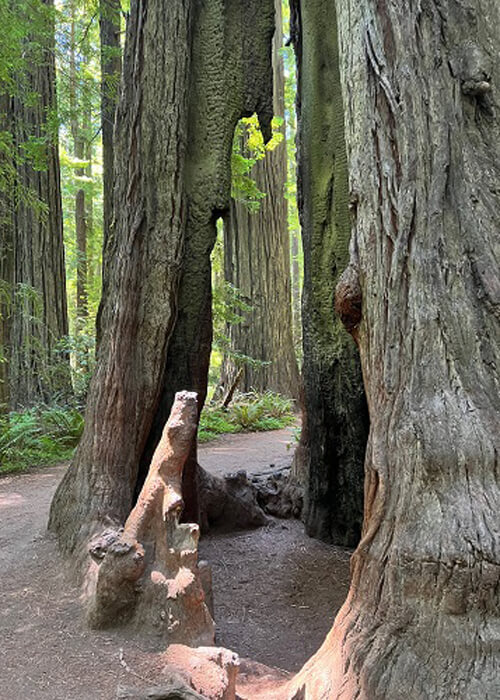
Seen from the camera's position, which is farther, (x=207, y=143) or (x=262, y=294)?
(x=262, y=294)

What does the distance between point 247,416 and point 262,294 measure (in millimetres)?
3278

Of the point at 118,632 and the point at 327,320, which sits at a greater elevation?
the point at 327,320

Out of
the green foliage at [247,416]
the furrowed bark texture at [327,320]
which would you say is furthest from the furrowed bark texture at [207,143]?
the green foliage at [247,416]

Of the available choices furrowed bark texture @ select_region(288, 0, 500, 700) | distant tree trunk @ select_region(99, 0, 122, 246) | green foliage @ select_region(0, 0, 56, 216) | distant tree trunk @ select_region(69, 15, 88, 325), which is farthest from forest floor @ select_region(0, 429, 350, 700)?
distant tree trunk @ select_region(69, 15, 88, 325)

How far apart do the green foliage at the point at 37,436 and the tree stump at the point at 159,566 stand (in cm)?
490

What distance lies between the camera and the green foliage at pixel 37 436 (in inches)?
316

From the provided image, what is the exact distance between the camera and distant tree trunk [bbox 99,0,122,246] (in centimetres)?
987

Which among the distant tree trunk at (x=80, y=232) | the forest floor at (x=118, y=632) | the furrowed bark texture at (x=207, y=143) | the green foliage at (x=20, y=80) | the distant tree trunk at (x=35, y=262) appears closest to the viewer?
the forest floor at (x=118, y=632)

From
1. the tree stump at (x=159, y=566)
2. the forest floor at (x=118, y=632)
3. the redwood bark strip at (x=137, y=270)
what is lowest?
the forest floor at (x=118, y=632)

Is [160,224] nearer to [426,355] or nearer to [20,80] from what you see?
[426,355]

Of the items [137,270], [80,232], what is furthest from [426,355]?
[80,232]

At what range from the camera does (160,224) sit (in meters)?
5.05

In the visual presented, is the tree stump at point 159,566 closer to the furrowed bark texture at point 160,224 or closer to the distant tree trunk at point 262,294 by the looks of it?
the furrowed bark texture at point 160,224

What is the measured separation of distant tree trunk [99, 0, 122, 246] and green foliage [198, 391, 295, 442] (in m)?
4.40
